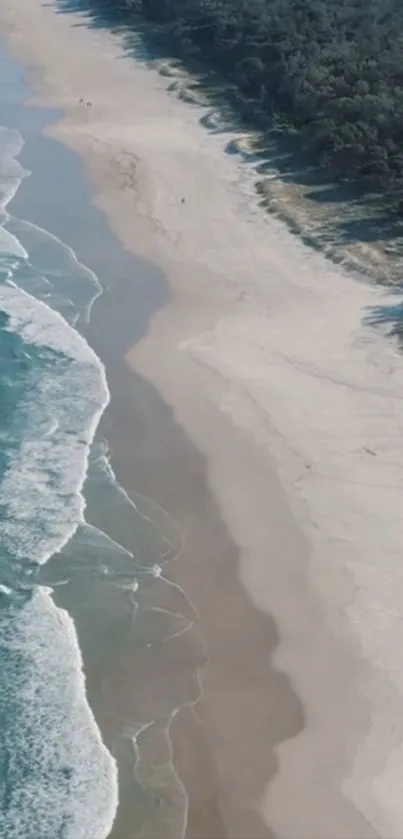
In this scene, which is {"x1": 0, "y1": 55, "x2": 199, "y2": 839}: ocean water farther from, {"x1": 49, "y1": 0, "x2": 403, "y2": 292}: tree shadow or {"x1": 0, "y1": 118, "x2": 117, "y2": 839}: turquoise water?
{"x1": 49, "y1": 0, "x2": 403, "y2": 292}: tree shadow

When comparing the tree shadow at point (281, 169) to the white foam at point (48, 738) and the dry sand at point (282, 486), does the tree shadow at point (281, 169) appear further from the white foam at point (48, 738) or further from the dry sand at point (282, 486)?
the white foam at point (48, 738)

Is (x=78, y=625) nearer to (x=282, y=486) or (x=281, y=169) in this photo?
(x=282, y=486)

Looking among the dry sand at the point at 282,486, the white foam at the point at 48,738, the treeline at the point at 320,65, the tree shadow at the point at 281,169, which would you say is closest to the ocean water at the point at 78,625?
the white foam at the point at 48,738

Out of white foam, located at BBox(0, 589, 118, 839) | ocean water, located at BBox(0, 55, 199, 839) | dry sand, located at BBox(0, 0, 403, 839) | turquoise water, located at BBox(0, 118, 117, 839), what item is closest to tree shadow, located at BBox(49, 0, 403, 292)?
dry sand, located at BBox(0, 0, 403, 839)

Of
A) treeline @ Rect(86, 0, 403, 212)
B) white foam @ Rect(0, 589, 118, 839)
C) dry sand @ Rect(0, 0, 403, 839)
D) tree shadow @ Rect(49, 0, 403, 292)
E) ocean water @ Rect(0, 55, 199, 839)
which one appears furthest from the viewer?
Answer: treeline @ Rect(86, 0, 403, 212)

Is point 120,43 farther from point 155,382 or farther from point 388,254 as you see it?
point 155,382

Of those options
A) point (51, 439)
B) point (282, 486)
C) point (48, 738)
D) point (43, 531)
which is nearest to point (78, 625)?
point (48, 738)

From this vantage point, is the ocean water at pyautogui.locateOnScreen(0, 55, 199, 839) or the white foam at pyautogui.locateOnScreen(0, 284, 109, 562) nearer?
the ocean water at pyautogui.locateOnScreen(0, 55, 199, 839)
